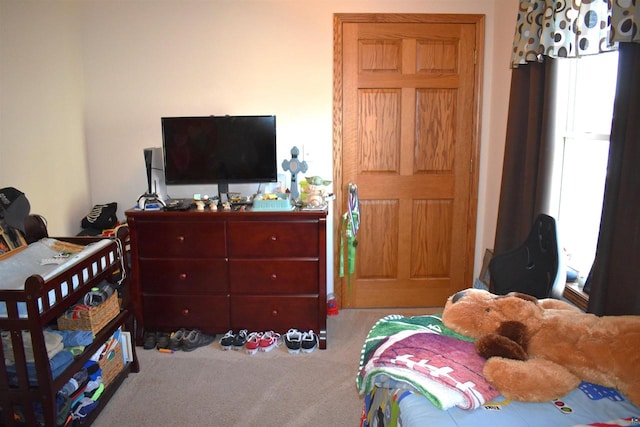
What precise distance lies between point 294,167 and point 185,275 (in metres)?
1.00

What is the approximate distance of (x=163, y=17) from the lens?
3.43 metres

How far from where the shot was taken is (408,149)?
3.61m

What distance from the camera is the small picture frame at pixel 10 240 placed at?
238 centimetres

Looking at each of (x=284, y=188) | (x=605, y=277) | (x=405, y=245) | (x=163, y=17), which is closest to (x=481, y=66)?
(x=405, y=245)

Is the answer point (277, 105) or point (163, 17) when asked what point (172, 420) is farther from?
point (163, 17)

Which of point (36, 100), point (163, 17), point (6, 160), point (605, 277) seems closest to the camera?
point (605, 277)

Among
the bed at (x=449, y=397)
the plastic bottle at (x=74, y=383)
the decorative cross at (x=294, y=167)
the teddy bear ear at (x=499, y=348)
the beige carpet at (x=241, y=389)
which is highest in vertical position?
the decorative cross at (x=294, y=167)

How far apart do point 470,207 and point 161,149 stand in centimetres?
226

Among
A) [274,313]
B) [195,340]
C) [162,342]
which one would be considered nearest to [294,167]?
[274,313]

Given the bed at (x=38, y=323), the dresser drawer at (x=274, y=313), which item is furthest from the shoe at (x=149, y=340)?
the bed at (x=38, y=323)

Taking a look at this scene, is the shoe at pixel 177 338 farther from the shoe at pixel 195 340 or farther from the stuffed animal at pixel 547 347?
the stuffed animal at pixel 547 347

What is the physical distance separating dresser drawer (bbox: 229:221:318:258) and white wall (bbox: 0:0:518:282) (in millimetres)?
665

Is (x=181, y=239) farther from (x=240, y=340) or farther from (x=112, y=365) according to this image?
(x=112, y=365)

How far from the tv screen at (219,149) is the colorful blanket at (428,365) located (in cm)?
164
